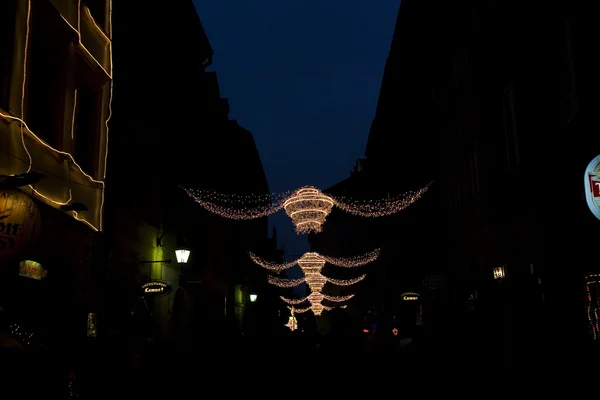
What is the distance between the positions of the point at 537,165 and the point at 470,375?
4956mm

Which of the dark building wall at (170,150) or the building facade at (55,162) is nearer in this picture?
the building facade at (55,162)

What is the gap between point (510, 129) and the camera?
14305 millimetres

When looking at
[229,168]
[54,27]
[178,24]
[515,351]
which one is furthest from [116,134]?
[229,168]

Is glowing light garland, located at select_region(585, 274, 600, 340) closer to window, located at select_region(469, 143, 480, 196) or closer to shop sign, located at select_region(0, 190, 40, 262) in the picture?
window, located at select_region(469, 143, 480, 196)

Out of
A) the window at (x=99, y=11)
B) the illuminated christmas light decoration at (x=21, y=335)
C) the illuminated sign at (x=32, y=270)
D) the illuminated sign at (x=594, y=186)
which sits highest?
the window at (x=99, y=11)

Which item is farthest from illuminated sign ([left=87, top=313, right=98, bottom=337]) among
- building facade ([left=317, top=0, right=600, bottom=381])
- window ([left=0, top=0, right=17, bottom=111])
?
building facade ([left=317, top=0, right=600, bottom=381])

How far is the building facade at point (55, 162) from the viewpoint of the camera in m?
9.56

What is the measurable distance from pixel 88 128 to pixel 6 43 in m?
4.06

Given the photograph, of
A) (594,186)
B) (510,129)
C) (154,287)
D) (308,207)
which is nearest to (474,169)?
(510,129)

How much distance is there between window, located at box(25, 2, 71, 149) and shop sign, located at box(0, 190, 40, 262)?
3.23 meters

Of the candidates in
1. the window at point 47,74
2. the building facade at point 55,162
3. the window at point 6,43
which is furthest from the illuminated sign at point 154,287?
the window at point 6,43

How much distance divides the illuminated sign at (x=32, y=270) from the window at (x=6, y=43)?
104 inches

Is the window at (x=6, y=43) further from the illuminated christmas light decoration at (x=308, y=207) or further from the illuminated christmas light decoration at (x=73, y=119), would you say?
the illuminated christmas light decoration at (x=308, y=207)

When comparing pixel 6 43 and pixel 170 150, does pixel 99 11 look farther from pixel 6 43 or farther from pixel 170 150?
pixel 170 150
